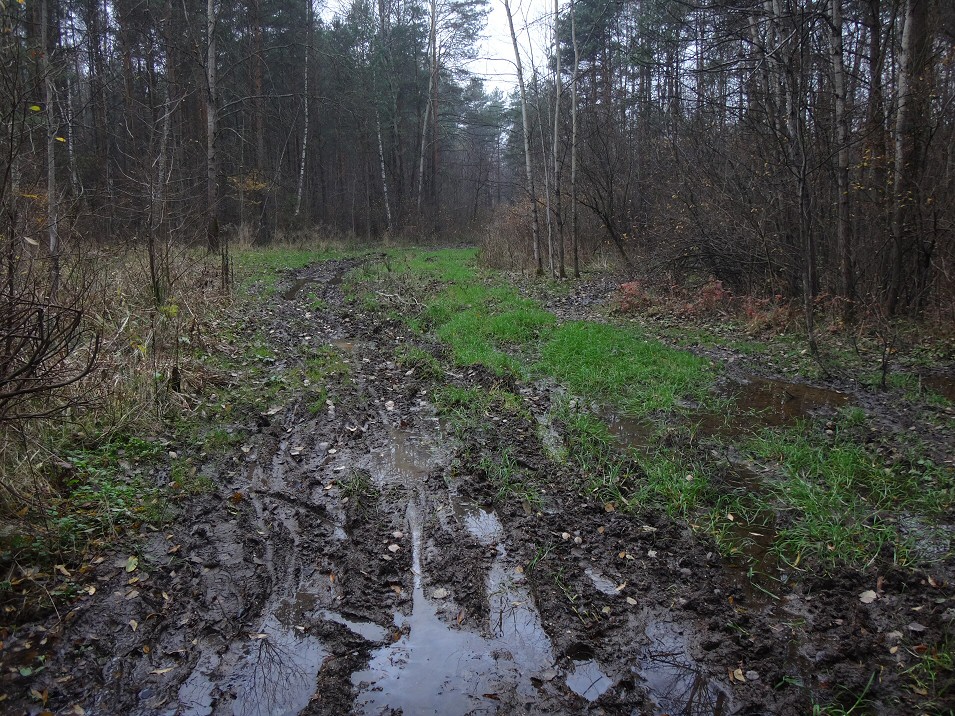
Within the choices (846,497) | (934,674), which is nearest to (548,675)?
(934,674)

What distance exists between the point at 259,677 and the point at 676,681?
2.14m

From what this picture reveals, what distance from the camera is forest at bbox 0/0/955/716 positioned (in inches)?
119

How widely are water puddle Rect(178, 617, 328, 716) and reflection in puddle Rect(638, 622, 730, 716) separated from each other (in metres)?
1.73

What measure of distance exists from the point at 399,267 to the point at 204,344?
471 inches

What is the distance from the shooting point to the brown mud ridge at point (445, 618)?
2.83 meters

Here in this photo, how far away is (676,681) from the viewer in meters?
2.92

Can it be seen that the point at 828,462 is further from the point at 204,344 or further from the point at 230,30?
the point at 230,30

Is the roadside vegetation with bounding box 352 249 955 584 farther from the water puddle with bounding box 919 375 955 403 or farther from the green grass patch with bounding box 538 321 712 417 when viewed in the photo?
the water puddle with bounding box 919 375 955 403

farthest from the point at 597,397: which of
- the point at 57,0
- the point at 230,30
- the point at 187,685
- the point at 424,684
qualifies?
the point at 230,30

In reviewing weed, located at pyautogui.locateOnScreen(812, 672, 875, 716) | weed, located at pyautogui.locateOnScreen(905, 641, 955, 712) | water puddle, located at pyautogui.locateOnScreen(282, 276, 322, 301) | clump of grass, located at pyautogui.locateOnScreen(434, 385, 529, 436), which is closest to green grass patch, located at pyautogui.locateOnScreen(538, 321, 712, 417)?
clump of grass, located at pyautogui.locateOnScreen(434, 385, 529, 436)

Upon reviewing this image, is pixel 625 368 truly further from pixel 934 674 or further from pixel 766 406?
pixel 934 674

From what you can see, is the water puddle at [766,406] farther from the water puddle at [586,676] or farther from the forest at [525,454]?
the water puddle at [586,676]

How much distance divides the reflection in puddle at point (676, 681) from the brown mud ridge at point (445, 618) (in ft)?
0.04

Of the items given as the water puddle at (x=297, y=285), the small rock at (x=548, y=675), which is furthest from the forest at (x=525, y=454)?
the water puddle at (x=297, y=285)
